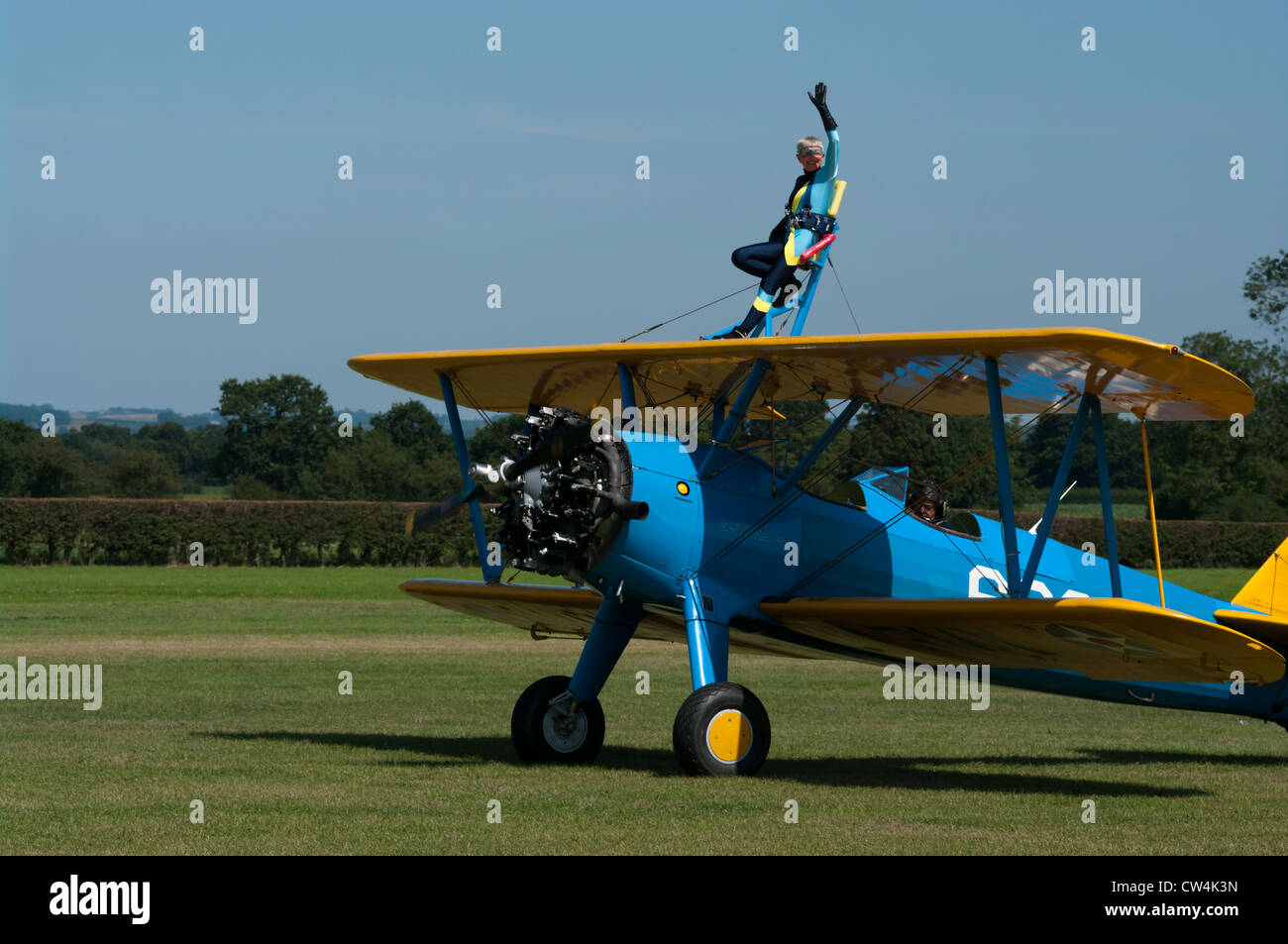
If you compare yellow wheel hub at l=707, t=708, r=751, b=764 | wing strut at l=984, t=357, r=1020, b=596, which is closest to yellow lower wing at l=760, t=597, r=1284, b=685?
wing strut at l=984, t=357, r=1020, b=596

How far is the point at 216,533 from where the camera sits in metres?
47.8

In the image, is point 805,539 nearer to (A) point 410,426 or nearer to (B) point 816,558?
(B) point 816,558

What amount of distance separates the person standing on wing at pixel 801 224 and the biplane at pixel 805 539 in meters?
0.17

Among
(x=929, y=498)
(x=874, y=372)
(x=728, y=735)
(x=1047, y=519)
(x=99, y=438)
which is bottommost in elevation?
(x=728, y=735)

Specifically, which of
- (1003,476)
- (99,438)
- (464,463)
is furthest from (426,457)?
(99,438)

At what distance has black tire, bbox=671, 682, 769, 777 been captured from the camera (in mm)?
10969

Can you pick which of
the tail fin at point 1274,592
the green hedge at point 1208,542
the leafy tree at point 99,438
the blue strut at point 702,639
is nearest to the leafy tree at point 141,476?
the leafy tree at point 99,438

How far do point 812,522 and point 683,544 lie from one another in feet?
3.92

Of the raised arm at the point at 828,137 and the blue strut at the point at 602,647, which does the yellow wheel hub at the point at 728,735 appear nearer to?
the blue strut at the point at 602,647

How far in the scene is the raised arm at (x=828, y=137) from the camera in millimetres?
12125

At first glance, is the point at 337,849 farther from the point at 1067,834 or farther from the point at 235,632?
the point at 235,632

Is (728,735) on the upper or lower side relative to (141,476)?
lower

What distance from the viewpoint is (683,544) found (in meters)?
11.5

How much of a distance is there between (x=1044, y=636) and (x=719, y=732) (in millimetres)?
2279
